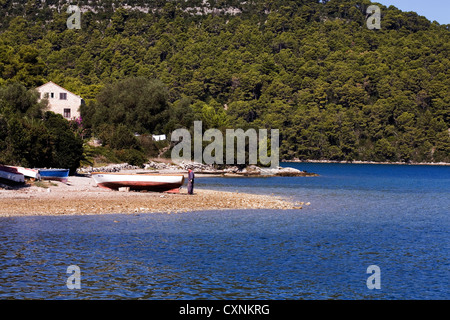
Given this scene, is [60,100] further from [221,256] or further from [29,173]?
[221,256]

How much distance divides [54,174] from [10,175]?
8219mm

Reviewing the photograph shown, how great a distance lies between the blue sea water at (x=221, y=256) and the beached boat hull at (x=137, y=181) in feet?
37.9

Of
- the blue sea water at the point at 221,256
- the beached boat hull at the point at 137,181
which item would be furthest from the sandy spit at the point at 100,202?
the blue sea water at the point at 221,256

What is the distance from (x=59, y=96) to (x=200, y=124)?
101ft

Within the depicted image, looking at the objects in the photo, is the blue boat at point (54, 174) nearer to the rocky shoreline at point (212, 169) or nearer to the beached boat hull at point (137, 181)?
the beached boat hull at point (137, 181)

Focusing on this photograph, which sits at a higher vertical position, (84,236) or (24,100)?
(24,100)

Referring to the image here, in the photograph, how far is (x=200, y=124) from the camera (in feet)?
414

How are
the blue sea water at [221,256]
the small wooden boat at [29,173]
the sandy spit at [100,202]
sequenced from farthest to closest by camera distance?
the small wooden boat at [29,173], the sandy spit at [100,202], the blue sea water at [221,256]

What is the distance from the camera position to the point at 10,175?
47.5m

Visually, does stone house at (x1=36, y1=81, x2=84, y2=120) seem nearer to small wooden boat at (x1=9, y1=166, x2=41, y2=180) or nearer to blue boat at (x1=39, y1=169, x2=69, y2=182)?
blue boat at (x1=39, y1=169, x2=69, y2=182)

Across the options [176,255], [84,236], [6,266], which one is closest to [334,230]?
[176,255]

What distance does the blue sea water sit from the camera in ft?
68.2

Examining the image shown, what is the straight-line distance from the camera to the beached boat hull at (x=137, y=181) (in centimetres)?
5259
